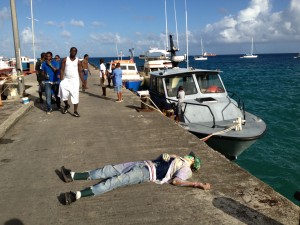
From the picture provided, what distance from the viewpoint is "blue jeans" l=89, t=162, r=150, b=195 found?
15.2ft

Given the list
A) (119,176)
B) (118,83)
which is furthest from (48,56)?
(119,176)

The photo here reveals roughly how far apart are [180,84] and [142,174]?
712 cm

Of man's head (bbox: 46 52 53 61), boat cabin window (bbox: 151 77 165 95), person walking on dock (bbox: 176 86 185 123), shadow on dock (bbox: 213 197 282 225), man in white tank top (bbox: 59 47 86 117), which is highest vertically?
man's head (bbox: 46 52 53 61)

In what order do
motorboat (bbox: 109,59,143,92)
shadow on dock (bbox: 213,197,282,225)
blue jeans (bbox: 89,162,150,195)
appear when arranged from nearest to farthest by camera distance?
shadow on dock (bbox: 213,197,282,225), blue jeans (bbox: 89,162,150,195), motorboat (bbox: 109,59,143,92)

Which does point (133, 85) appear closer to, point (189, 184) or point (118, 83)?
point (118, 83)

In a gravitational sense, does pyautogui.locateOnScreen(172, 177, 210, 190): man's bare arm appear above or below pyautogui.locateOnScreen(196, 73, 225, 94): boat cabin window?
below

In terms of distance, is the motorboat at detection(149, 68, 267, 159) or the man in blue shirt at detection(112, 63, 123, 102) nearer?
the motorboat at detection(149, 68, 267, 159)

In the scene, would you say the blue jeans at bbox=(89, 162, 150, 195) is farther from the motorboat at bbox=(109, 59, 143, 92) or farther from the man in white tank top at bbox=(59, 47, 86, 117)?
the motorboat at bbox=(109, 59, 143, 92)

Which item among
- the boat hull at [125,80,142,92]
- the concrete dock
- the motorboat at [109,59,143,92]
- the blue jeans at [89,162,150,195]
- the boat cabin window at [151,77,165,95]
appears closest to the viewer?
the concrete dock

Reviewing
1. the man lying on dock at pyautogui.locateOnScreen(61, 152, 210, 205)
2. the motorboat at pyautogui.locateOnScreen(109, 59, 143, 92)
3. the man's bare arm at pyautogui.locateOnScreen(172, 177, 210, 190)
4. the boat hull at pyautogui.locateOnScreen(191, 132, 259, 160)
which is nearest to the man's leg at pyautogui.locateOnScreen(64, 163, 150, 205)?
the man lying on dock at pyautogui.locateOnScreen(61, 152, 210, 205)

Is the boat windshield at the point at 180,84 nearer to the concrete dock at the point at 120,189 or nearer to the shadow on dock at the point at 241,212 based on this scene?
the concrete dock at the point at 120,189

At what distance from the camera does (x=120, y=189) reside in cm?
476

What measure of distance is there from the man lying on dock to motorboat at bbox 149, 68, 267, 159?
12.2ft

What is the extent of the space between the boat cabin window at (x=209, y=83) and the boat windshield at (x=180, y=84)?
11.8 inches
